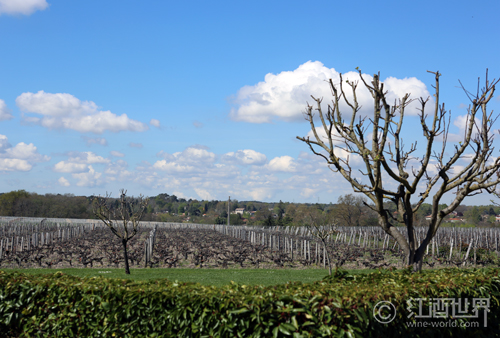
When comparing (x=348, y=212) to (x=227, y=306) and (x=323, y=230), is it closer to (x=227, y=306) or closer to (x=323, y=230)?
(x=323, y=230)

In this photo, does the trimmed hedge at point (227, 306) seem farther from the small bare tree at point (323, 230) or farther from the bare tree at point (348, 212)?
the bare tree at point (348, 212)

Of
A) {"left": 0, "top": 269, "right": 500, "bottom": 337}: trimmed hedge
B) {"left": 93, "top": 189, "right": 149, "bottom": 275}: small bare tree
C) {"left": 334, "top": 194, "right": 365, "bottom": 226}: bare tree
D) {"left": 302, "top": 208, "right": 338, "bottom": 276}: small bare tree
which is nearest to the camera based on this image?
{"left": 0, "top": 269, "right": 500, "bottom": 337}: trimmed hedge

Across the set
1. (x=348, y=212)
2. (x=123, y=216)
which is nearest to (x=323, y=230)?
(x=123, y=216)

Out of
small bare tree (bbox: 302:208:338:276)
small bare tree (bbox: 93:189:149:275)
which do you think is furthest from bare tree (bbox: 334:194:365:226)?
small bare tree (bbox: 93:189:149:275)

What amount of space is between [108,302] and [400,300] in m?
3.51

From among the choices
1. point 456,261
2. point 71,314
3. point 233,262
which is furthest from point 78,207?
point 71,314

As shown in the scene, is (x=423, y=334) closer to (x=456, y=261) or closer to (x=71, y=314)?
(x=71, y=314)

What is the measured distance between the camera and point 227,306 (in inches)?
168

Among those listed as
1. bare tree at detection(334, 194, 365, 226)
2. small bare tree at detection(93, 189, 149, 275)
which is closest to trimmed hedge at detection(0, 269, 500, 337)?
small bare tree at detection(93, 189, 149, 275)

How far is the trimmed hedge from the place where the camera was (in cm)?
407

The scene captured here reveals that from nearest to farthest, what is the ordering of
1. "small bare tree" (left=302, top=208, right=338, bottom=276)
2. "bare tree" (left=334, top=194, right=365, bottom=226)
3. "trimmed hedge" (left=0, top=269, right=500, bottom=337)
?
"trimmed hedge" (left=0, top=269, right=500, bottom=337), "small bare tree" (left=302, top=208, right=338, bottom=276), "bare tree" (left=334, top=194, right=365, bottom=226)

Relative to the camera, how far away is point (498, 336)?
199 inches

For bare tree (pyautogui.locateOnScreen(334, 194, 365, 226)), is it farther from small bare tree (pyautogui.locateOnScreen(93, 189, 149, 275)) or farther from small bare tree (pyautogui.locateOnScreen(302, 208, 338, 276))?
small bare tree (pyautogui.locateOnScreen(93, 189, 149, 275))

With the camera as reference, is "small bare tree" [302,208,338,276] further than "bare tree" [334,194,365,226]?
No
